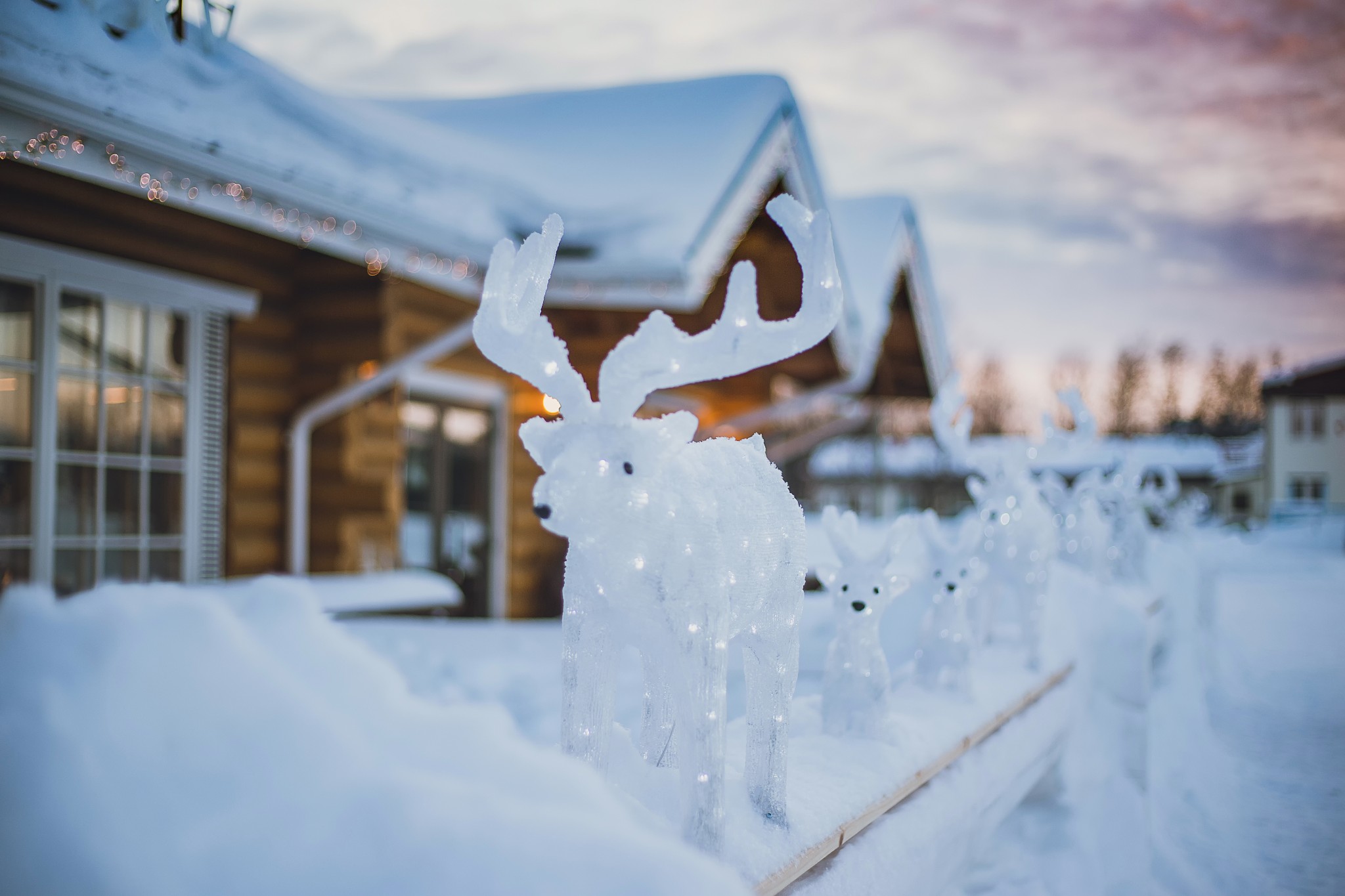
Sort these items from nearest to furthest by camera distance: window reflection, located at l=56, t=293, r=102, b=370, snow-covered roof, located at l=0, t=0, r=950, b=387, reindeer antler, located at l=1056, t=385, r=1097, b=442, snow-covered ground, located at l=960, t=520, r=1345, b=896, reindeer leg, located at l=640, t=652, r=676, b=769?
reindeer leg, located at l=640, t=652, r=676, b=769, snow-covered roof, located at l=0, t=0, r=950, b=387, snow-covered ground, located at l=960, t=520, r=1345, b=896, window reflection, located at l=56, t=293, r=102, b=370, reindeer antler, located at l=1056, t=385, r=1097, b=442

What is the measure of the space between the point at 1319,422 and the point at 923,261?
12736 millimetres

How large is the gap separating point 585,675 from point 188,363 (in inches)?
157

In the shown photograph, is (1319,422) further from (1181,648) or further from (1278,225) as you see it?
(1181,648)

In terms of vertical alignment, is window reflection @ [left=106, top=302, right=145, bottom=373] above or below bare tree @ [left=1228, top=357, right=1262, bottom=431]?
below

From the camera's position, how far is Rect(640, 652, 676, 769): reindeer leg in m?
1.80

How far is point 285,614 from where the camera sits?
1.14 m

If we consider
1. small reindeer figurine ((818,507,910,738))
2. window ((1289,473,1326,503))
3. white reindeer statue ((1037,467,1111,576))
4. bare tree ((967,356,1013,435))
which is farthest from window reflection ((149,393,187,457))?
bare tree ((967,356,1013,435))

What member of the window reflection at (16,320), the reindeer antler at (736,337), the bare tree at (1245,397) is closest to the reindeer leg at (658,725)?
the reindeer antler at (736,337)

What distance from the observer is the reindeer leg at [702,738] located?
5.11ft

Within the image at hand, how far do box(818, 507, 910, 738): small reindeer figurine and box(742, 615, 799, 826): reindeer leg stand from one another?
65cm

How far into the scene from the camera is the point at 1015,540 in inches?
150

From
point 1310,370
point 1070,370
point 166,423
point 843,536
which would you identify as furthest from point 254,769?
point 1070,370

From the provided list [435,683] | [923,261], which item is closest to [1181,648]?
[923,261]

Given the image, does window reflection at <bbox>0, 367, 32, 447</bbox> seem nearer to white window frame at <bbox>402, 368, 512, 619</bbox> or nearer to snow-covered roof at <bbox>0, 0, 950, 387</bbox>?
snow-covered roof at <bbox>0, 0, 950, 387</bbox>
